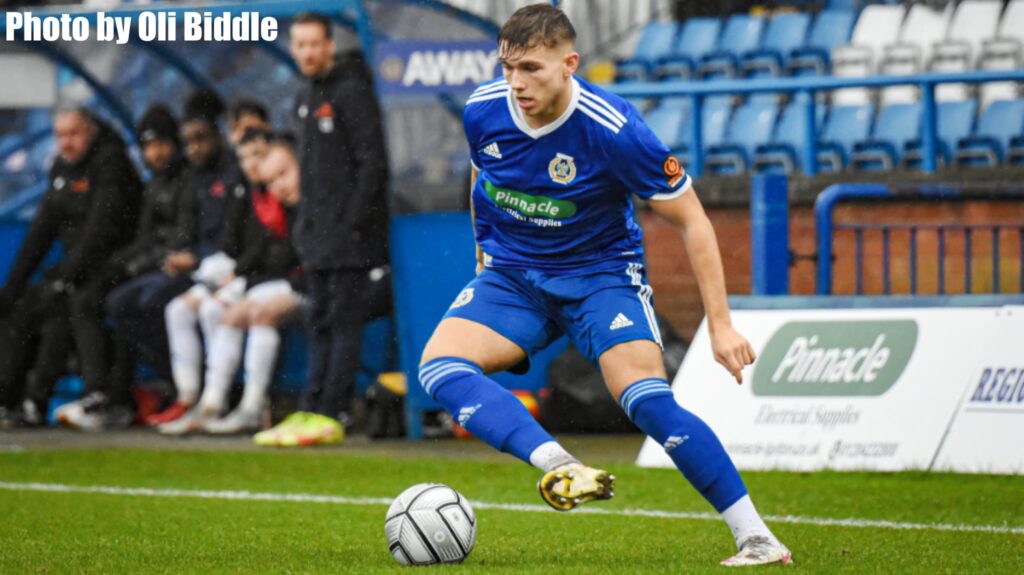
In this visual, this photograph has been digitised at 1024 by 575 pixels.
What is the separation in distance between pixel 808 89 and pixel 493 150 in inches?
223

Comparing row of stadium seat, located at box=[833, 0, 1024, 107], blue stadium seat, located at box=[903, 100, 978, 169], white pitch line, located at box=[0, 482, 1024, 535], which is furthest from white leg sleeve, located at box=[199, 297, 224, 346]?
row of stadium seat, located at box=[833, 0, 1024, 107]

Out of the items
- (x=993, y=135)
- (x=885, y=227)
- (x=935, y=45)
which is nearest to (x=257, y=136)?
(x=885, y=227)

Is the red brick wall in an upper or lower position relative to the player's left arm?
lower

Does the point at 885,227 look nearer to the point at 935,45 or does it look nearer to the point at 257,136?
the point at 257,136

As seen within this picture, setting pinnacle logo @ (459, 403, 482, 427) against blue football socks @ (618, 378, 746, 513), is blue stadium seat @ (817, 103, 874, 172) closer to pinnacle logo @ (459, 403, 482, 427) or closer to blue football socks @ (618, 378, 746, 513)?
blue football socks @ (618, 378, 746, 513)

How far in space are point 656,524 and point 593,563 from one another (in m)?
1.34

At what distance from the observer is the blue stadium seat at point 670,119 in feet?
48.8

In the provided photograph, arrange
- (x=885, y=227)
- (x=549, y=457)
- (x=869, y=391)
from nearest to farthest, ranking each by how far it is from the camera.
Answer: (x=549, y=457), (x=869, y=391), (x=885, y=227)

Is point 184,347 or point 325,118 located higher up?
point 325,118

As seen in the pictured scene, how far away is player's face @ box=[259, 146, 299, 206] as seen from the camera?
11.1m

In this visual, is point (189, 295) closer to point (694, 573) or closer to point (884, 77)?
point (884, 77)

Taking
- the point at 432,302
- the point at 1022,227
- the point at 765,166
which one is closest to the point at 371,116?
the point at 432,302

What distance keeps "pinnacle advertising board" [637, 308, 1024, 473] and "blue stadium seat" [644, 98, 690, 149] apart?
580 cm

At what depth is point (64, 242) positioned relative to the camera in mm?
12297
